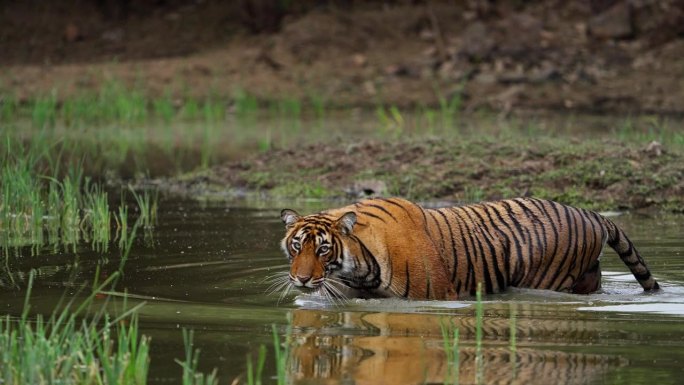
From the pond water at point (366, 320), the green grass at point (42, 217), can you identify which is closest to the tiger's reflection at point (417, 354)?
the pond water at point (366, 320)

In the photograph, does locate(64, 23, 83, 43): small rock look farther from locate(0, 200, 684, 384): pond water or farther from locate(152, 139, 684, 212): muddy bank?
locate(0, 200, 684, 384): pond water

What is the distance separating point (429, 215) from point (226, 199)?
490 cm

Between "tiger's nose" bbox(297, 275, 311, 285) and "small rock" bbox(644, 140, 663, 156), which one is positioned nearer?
"tiger's nose" bbox(297, 275, 311, 285)

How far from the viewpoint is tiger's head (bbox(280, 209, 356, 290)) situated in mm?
6547

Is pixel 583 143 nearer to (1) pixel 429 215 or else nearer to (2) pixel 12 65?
(1) pixel 429 215

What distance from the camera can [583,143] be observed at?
12.3 meters

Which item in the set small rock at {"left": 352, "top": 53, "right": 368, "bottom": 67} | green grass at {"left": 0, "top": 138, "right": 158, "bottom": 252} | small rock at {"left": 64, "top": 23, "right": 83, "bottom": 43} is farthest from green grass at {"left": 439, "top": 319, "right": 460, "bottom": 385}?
small rock at {"left": 64, "top": 23, "right": 83, "bottom": 43}

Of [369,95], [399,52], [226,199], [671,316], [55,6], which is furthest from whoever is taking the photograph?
[55,6]

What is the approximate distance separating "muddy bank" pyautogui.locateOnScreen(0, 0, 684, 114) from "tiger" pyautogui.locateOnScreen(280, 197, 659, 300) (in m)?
10.8

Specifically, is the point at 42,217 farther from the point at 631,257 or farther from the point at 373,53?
the point at 373,53

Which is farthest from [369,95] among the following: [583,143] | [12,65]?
[583,143]

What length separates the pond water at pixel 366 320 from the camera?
514cm

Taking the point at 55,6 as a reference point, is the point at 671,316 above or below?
below

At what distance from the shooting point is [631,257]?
744 centimetres
